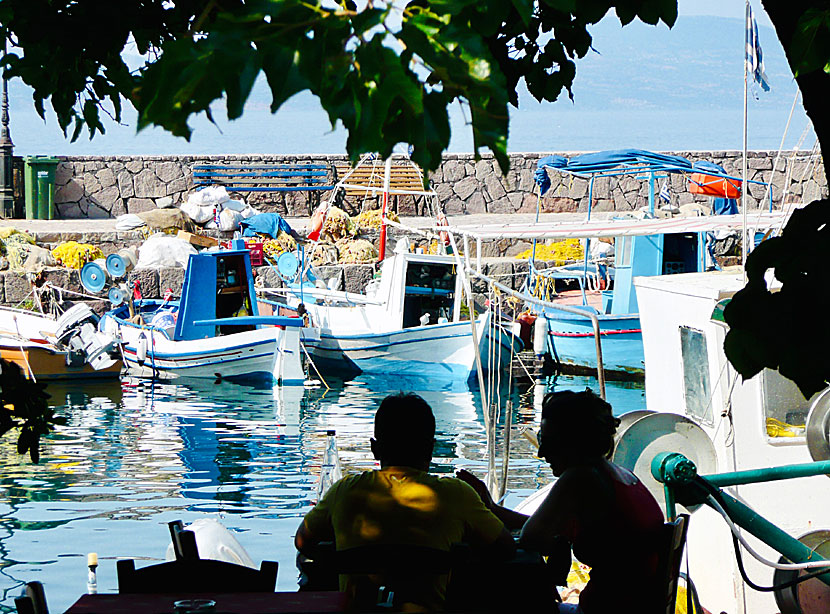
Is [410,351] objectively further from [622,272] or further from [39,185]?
[39,185]

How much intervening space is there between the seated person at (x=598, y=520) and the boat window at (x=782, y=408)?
6.80ft

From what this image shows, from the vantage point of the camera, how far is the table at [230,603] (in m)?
2.77

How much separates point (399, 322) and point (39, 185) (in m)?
8.54

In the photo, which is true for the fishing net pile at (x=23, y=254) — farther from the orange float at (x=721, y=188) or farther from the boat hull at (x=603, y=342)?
the orange float at (x=721, y=188)

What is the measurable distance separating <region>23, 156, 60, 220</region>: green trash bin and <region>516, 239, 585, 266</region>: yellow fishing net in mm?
9561

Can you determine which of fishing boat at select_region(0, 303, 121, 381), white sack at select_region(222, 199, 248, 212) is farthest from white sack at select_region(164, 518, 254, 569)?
white sack at select_region(222, 199, 248, 212)

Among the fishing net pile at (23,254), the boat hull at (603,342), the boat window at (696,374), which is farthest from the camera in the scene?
the fishing net pile at (23,254)

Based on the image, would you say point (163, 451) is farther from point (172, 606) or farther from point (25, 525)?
point (172, 606)

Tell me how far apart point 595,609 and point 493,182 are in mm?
22716

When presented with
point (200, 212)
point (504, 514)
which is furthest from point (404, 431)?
point (200, 212)

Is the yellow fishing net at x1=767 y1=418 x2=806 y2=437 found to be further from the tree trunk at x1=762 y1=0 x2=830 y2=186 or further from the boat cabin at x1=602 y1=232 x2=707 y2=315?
the boat cabin at x1=602 y1=232 x2=707 y2=315

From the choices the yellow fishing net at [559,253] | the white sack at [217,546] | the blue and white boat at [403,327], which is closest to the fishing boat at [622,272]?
the blue and white boat at [403,327]

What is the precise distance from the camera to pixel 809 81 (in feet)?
8.97

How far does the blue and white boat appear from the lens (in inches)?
720
